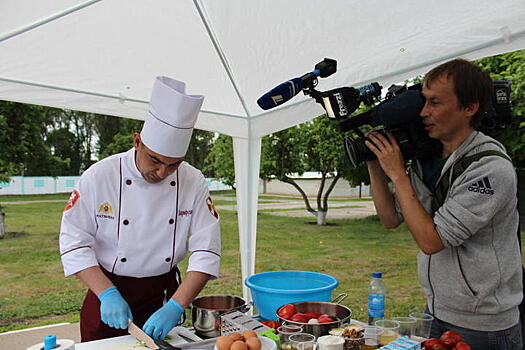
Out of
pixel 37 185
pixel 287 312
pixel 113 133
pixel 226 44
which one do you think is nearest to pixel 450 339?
pixel 287 312

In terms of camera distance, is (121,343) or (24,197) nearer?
(121,343)

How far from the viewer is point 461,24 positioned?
1.97 metres

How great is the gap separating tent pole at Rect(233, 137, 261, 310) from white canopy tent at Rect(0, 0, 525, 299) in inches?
13.3

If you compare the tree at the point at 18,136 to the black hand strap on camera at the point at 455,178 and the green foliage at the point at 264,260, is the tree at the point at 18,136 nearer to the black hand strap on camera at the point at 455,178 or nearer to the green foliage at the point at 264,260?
the green foliage at the point at 264,260

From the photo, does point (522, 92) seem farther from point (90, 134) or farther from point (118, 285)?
point (90, 134)

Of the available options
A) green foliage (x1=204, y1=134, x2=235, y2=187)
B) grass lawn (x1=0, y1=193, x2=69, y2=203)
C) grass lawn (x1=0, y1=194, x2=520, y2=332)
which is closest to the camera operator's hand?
grass lawn (x1=0, y1=194, x2=520, y2=332)

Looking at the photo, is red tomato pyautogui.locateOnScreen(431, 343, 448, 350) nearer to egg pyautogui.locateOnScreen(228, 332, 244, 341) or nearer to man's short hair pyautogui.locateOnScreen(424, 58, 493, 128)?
egg pyautogui.locateOnScreen(228, 332, 244, 341)

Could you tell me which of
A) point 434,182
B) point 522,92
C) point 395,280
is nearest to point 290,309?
point 434,182

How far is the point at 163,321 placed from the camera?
1547mm

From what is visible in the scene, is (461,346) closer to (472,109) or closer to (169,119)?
(472,109)

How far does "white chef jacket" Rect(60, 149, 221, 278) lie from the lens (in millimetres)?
1726

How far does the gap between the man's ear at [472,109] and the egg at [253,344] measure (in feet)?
3.05

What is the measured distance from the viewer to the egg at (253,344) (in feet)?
4.04

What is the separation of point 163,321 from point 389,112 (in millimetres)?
1014
